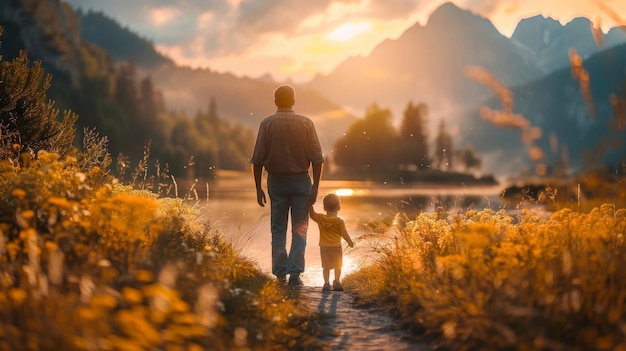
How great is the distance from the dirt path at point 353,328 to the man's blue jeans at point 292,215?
0.71 m

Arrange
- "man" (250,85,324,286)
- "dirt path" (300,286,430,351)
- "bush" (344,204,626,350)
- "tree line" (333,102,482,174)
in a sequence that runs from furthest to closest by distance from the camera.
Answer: "tree line" (333,102,482,174)
"man" (250,85,324,286)
"dirt path" (300,286,430,351)
"bush" (344,204,626,350)

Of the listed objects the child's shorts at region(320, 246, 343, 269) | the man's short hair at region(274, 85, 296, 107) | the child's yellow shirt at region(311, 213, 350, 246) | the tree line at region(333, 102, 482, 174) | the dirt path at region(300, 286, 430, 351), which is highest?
the tree line at region(333, 102, 482, 174)

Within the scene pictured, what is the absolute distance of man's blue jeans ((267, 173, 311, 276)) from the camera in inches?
324

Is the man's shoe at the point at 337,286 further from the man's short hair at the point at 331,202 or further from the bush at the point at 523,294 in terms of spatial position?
the bush at the point at 523,294

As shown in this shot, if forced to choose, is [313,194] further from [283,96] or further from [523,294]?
[523,294]

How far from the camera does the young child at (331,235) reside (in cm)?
821

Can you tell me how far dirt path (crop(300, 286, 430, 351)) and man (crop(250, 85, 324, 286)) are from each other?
80cm

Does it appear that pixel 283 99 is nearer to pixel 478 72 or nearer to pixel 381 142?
pixel 478 72

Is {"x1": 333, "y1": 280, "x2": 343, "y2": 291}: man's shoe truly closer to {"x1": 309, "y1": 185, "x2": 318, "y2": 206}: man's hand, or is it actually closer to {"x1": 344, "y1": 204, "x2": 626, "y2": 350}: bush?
{"x1": 309, "y1": 185, "x2": 318, "y2": 206}: man's hand

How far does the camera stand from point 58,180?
6105 millimetres

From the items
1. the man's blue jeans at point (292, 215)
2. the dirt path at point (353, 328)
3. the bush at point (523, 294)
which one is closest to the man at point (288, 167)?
the man's blue jeans at point (292, 215)

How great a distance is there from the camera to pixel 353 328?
6012mm

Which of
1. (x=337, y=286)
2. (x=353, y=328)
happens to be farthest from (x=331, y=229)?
(x=353, y=328)

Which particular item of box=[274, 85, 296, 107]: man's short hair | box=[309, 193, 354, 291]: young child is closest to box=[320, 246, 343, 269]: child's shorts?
box=[309, 193, 354, 291]: young child
